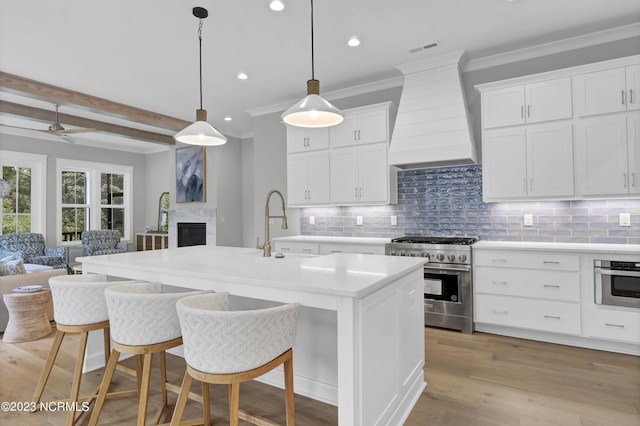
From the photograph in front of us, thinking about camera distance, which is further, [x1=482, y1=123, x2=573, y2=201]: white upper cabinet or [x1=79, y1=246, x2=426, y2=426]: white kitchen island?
[x1=482, y1=123, x2=573, y2=201]: white upper cabinet

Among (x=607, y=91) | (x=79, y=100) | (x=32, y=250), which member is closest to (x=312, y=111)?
(x=607, y=91)

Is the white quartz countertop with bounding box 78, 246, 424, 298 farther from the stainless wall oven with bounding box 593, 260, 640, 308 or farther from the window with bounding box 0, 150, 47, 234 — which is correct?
the window with bounding box 0, 150, 47, 234

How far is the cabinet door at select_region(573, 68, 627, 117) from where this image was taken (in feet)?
10.3

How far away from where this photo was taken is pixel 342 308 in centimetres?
159

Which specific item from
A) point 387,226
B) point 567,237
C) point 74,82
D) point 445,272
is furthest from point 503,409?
point 74,82

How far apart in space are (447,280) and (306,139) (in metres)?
2.57

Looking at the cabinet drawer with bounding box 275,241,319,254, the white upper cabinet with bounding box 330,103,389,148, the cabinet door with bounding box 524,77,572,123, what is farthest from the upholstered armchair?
the cabinet door with bounding box 524,77,572,123

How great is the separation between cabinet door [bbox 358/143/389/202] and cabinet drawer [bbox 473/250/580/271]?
1.28m

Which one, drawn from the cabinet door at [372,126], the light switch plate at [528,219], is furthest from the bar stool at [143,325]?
the light switch plate at [528,219]

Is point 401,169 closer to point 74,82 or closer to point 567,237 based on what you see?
point 567,237

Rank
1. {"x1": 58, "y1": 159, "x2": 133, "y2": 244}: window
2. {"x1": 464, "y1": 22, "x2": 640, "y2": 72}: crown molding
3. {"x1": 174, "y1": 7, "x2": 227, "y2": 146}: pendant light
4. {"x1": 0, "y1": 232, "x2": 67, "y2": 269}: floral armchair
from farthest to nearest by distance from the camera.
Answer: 1. {"x1": 58, "y1": 159, "x2": 133, "y2": 244}: window
2. {"x1": 0, "y1": 232, "x2": 67, "y2": 269}: floral armchair
3. {"x1": 464, "y1": 22, "x2": 640, "y2": 72}: crown molding
4. {"x1": 174, "y1": 7, "x2": 227, "y2": 146}: pendant light

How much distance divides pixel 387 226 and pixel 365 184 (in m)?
0.65

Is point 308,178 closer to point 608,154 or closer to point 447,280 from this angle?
point 447,280

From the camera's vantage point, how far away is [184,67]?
407cm
